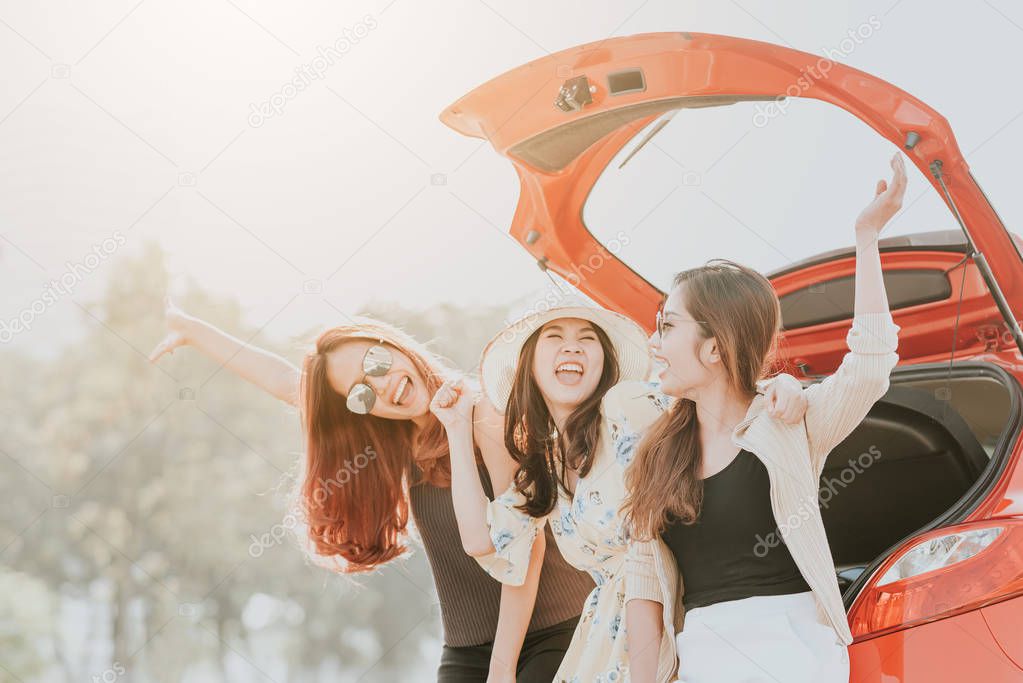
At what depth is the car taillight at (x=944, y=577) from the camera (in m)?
1.40

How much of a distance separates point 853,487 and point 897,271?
1.55 feet

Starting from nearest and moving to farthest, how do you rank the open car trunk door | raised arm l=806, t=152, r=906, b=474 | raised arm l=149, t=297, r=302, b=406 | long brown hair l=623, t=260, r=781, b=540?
1. raised arm l=806, t=152, r=906, b=474
2. long brown hair l=623, t=260, r=781, b=540
3. the open car trunk door
4. raised arm l=149, t=297, r=302, b=406

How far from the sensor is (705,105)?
6.44ft

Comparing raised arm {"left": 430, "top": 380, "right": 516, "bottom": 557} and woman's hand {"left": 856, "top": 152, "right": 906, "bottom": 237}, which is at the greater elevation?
woman's hand {"left": 856, "top": 152, "right": 906, "bottom": 237}

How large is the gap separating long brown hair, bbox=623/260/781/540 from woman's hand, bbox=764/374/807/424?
0.38ft

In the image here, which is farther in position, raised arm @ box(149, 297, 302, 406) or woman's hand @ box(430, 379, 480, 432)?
raised arm @ box(149, 297, 302, 406)

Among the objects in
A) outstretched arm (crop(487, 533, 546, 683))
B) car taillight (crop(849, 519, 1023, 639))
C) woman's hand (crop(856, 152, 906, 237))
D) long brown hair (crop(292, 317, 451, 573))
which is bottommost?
outstretched arm (crop(487, 533, 546, 683))

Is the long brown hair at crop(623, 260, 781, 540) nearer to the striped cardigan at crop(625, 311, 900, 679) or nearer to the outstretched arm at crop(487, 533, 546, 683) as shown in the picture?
the striped cardigan at crop(625, 311, 900, 679)

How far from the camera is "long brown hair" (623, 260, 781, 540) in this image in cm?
166

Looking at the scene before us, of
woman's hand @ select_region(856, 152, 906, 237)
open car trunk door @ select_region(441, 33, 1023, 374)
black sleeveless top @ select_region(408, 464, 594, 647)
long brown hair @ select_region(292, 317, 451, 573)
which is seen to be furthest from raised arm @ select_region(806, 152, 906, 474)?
long brown hair @ select_region(292, 317, 451, 573)

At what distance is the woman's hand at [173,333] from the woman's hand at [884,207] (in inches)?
64.8

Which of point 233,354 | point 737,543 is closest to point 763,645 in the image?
point 737,543

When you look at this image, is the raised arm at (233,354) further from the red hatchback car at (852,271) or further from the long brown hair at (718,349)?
the long brown hair at (718,349)

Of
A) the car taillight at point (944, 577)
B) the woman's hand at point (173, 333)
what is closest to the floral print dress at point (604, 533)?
the car taillight at point (944, 577)
